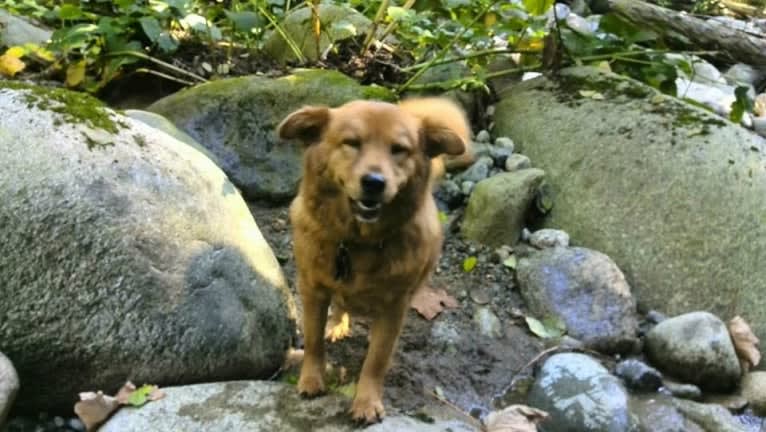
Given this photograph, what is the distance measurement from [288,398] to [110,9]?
3492mm

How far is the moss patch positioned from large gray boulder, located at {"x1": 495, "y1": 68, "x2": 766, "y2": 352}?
289cm

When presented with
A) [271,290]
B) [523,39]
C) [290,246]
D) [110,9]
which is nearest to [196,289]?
[271,290]

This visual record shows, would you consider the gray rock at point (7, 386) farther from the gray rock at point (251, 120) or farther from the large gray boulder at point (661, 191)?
the large gray boulder at point (661, 191)

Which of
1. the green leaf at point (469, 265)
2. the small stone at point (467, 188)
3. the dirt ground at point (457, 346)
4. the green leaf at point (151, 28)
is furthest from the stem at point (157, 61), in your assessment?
the green leaf at point (469, 265)

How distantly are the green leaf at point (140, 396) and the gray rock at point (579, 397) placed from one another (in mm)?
1827

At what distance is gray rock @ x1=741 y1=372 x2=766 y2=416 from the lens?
442cm

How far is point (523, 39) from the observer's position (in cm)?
661

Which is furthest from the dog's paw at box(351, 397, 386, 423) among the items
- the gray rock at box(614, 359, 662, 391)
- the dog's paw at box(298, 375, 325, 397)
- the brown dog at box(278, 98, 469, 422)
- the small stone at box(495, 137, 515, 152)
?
the small stone at box(495, 137, 515, 152)

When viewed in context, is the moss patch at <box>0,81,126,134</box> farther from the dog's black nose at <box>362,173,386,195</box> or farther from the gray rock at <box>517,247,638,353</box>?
the gray rock at <box>517,247,638,353</box>

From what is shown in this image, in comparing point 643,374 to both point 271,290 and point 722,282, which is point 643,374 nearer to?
point 722,282

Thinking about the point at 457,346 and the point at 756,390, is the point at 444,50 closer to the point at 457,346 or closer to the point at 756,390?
the point at 457,346

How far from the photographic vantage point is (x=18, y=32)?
19.6 feet

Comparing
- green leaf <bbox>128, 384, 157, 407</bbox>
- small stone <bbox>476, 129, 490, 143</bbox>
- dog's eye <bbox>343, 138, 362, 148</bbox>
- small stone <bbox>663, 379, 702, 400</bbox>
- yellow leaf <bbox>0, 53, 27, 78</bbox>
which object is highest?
Answer: dog's eye <bbox>343, 138, 362, 148</bbox>

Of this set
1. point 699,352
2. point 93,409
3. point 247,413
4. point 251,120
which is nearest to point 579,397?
point 699,352
